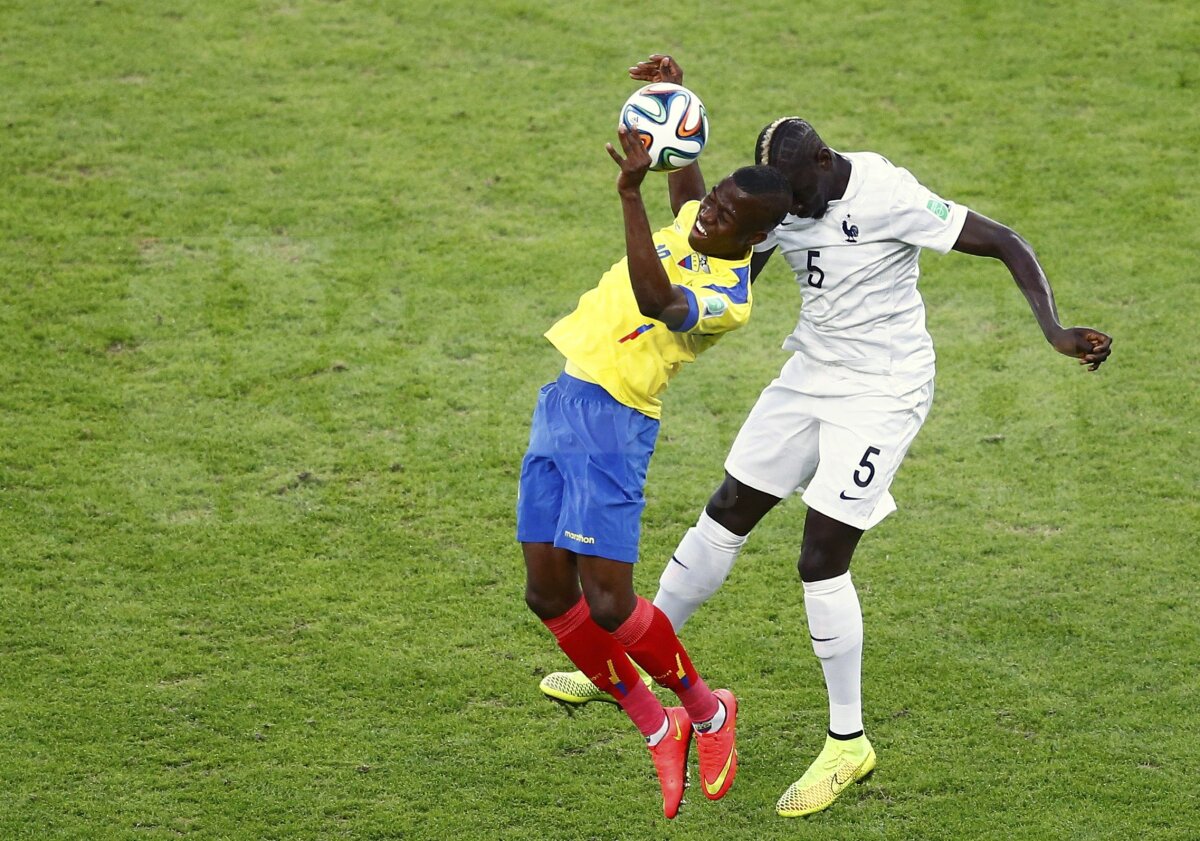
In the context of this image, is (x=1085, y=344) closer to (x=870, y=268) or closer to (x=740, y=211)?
(x=870, y=268)

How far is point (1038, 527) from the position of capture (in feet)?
23.6

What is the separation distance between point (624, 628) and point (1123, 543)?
9.83 ft

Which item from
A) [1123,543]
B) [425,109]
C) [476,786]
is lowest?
[476,786]

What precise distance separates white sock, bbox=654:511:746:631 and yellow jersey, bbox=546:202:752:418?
0.73 m

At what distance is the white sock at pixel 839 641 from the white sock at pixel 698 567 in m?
0.41

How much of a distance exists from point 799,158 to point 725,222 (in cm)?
47

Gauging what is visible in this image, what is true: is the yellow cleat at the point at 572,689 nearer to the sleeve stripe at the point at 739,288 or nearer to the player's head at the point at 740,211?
the sleeve stripe at the point at 739,288

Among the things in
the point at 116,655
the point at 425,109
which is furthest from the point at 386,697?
the point at 425,109

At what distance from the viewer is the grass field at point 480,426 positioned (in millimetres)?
5844

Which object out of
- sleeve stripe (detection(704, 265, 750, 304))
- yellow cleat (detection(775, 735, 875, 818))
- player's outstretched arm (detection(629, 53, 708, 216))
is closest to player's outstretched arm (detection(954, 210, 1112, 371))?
sleeve stripe (detection(704, 265, 750, 304))

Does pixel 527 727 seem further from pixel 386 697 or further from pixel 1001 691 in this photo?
pixel 1001 691

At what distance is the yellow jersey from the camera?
510cm

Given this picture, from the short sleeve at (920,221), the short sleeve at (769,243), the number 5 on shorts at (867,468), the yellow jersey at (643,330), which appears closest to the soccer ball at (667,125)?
the yellow jersey at (643,330)

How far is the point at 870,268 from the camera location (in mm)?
5371
